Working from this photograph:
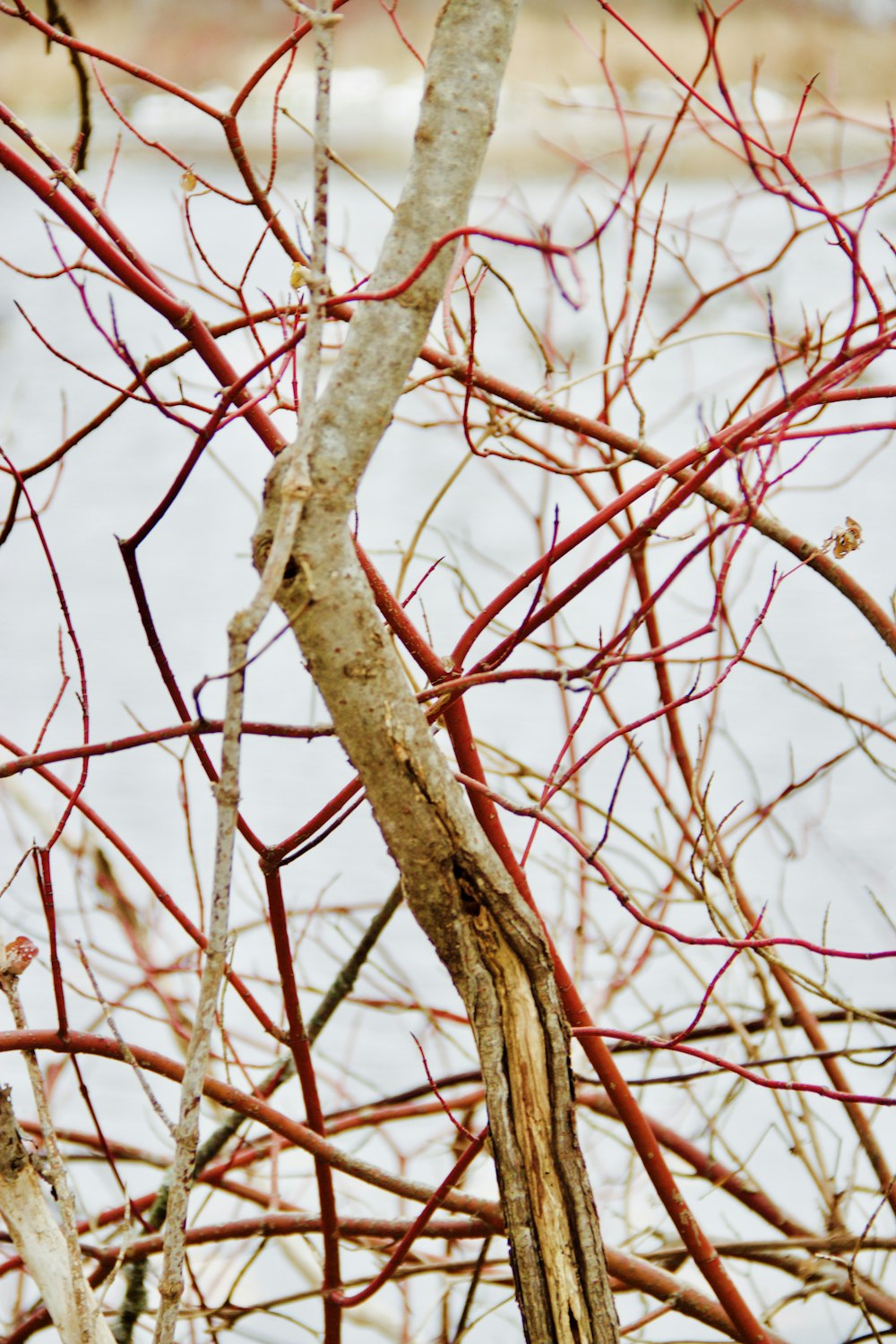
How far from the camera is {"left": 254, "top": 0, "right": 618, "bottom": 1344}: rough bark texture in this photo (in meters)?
0.53

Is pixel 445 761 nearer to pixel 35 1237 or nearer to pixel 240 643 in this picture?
pixel 240 643

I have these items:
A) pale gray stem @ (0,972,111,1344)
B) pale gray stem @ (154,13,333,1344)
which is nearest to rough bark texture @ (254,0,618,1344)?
pale gray stem @ (154,13,333,1344)

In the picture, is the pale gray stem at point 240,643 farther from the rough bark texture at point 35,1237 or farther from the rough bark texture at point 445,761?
A: the rough bark texture at point 35,1237

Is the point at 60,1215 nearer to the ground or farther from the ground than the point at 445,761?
nearer to the ground

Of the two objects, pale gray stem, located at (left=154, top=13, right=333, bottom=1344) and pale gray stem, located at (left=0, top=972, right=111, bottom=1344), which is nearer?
pale gray stem, located at (left=154, top=13, right=333, bottom=1344)

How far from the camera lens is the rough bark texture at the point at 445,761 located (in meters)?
0.53

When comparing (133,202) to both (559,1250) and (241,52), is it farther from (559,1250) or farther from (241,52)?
(559,1250)

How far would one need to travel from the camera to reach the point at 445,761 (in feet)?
1.95

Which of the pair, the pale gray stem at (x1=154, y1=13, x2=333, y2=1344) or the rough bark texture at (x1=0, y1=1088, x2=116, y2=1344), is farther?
the rough bark texture at (x1=0, y1=1088, x2=116, y2=1344)

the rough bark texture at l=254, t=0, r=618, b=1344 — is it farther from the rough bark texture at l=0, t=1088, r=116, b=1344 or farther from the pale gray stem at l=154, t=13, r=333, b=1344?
the rough bark texture at l=0, t=1088, r=116, b=1344

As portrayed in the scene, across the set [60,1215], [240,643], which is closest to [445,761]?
[240,643]

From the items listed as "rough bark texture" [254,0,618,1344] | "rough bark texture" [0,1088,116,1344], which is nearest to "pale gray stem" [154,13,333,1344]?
"rough bark texture" [254,0,618,1344]

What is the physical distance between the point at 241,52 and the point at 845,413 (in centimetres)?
302

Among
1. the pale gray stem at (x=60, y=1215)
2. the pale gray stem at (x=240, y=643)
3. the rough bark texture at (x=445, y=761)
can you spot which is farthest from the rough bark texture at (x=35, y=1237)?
the rough bark texture at (x=445, y=761)
